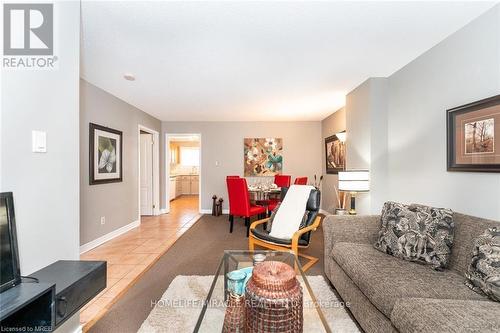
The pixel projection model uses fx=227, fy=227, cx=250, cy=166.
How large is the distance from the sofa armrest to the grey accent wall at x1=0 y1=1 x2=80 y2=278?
209 centimetres

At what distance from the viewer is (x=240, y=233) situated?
4.05m

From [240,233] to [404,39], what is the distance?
346 centimetres

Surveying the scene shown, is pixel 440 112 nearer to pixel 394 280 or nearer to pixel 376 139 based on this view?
pixel 376 139

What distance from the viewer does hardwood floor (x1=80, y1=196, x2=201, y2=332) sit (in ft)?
6.46

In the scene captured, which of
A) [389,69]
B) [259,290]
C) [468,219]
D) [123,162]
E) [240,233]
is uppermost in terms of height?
[389,69]

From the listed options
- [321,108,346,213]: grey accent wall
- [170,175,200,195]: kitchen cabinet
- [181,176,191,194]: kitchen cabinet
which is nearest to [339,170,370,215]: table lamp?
[321,108,346,213]: grey accent wall

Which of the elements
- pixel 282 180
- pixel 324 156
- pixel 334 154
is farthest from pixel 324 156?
pixel 282 180

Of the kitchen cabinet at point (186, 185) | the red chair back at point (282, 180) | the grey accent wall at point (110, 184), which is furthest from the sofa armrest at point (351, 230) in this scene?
the kitchen cabinet at point (186, 185)

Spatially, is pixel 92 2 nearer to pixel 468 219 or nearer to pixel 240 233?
pixel 468 219

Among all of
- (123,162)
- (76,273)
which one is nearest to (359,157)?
(76,273)

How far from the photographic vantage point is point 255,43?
→ 2223mm

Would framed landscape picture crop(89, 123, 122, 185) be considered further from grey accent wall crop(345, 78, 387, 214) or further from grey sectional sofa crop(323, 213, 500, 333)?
grey accent wall crop(345, 78, 387, 214)

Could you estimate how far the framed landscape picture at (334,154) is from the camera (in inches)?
179
